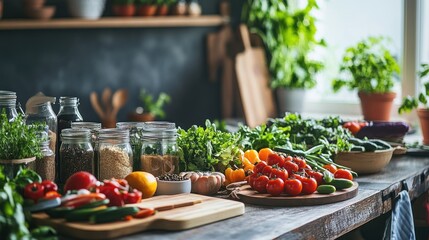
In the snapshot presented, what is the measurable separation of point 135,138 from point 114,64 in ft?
7.99

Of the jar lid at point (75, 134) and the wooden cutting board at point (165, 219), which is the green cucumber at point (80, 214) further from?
the jar lid at point (75, 134)

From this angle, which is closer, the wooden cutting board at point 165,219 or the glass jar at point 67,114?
the wooden cutting board at point 165,219

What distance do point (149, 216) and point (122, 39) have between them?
3078 millimetres

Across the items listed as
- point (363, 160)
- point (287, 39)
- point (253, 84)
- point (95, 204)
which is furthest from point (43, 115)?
point (287, 39)

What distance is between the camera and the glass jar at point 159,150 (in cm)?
251

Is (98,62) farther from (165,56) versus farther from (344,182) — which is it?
(344,182)

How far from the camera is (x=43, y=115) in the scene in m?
2.54

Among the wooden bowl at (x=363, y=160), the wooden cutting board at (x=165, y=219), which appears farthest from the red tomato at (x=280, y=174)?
the wooden bowl at (x=363, y=160)

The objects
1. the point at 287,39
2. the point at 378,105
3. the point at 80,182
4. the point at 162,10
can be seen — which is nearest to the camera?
the point at 80,182

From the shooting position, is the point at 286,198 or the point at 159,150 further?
the point at 159,150

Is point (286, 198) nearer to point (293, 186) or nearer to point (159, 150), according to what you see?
point (293, 186)

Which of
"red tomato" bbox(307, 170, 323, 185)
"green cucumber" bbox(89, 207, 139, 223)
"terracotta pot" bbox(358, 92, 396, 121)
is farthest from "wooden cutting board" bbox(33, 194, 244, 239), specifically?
"terracotta pot" bbox(358, 92, 396, 121)

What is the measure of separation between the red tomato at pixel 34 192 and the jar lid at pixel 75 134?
0.34 m

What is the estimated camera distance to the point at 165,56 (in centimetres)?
529
